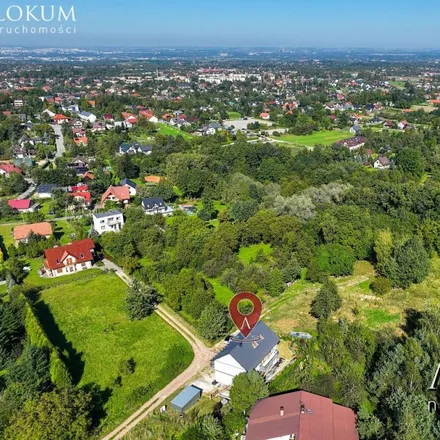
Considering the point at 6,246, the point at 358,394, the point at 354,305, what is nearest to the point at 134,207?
the point at 6,246

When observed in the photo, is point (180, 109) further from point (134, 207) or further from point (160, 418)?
point (160, 418)

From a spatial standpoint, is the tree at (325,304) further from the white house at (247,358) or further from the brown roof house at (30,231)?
the brown roof house at (30,231)

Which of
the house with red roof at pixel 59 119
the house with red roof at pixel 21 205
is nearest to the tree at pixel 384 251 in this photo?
the house with red roof at pixel 21 205

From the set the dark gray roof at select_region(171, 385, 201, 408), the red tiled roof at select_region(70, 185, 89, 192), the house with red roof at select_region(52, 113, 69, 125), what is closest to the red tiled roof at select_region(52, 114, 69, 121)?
the house with red roof at select_region(52, 113, 69, 125)

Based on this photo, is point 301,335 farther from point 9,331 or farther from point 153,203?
point 153,203

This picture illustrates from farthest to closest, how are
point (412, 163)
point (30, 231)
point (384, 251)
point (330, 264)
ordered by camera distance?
point (412, 163)
point (30, 231)
point (330, 264)
point (384, 251)

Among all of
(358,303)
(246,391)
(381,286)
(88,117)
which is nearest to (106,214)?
(358,303)
